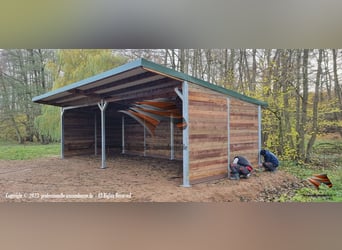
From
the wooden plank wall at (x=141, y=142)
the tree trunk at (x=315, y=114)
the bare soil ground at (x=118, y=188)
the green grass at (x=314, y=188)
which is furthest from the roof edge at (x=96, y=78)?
the green grass at (x=314, y=188)

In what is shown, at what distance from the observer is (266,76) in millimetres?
1966

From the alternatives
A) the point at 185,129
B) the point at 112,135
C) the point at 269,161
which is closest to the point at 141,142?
the point at 112,135

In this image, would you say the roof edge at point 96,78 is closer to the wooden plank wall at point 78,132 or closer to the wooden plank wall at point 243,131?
the wooden plank wall at point 78,132

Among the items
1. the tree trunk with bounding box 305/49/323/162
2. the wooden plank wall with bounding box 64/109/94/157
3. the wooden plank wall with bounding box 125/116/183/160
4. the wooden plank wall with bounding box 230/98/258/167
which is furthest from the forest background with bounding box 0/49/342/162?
the wooden plank wall with bounding box 125/116/183/160

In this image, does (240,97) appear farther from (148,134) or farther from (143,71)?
(148,134)

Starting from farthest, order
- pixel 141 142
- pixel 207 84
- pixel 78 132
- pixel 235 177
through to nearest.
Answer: pixel 141 142
pixel 78 132
pixel 235 177
pixel 207 84

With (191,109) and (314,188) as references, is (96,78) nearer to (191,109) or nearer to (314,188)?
(191,109)

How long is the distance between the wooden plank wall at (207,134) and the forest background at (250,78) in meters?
0.17

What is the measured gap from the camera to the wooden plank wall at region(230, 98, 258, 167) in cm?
209

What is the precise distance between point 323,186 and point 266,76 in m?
1.09

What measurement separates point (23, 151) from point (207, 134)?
1744 mm

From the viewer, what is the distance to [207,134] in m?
2.12

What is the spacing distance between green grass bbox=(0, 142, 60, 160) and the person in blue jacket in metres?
2.13
